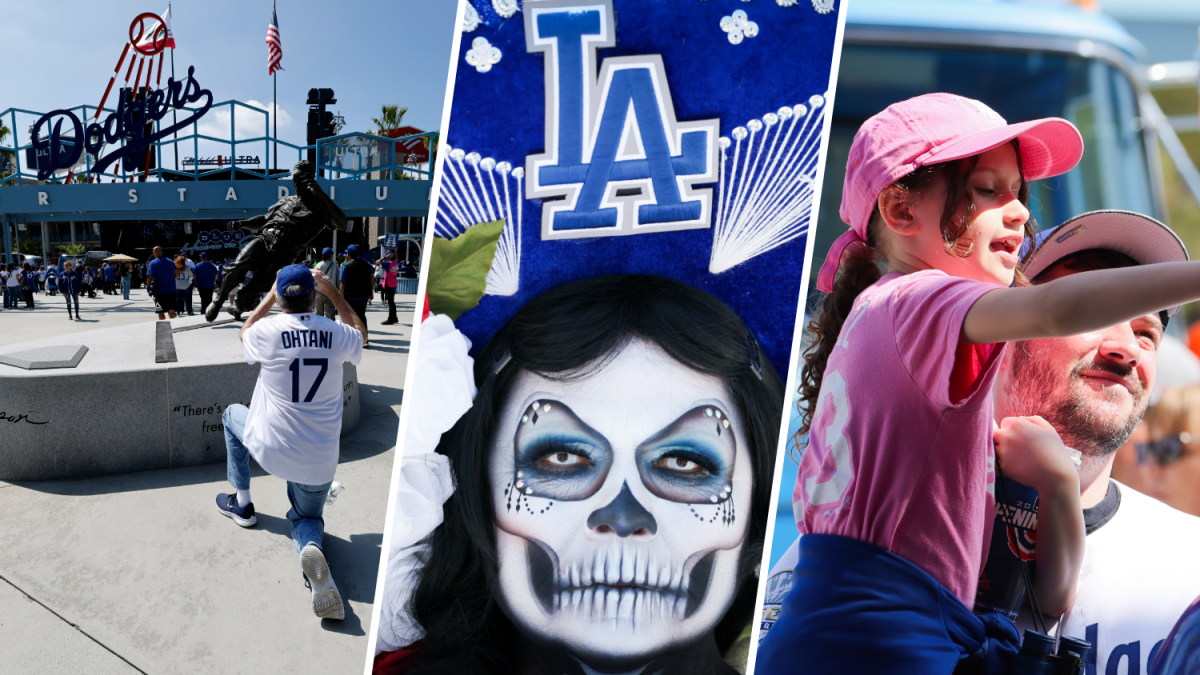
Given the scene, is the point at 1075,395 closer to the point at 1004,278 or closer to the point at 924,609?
the point at 1004,278

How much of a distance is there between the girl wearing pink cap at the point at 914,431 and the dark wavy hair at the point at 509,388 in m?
0.24

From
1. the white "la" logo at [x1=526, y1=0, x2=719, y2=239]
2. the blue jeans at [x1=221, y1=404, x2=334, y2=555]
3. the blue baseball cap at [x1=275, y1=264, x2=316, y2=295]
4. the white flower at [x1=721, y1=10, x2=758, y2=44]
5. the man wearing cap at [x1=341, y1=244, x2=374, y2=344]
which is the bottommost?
the blue jeans at [x1=221, y1=404, x2=334, y2=555]

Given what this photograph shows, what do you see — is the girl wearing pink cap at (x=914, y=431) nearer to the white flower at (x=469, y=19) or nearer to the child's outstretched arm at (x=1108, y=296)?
the child's outstretched arm at (x=1108, y=296)

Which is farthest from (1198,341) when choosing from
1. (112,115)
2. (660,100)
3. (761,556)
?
(112,115)

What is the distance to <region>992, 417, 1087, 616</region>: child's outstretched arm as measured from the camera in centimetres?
159

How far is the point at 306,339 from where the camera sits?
2.54 meters

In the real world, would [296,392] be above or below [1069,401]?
below

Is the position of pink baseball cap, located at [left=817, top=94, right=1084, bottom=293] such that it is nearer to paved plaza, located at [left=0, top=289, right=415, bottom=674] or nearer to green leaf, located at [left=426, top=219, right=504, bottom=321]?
green leaf, located at [left=426, top=219, right=504, bottom=321]

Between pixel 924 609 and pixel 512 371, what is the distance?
1.13 meters

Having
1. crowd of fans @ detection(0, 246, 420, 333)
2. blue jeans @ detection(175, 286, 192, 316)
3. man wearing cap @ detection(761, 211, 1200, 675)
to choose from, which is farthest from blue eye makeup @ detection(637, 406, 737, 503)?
blue jeans @ detection(175, 286, 192, 316)

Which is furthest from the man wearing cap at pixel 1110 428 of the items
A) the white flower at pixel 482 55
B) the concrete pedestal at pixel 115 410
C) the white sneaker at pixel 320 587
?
the concrete pedestal at pixel 115 410

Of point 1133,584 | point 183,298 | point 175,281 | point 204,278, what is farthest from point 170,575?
point 183,298

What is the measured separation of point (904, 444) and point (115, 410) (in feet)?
13.3

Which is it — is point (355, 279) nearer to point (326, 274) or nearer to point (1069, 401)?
point (326, 274)
